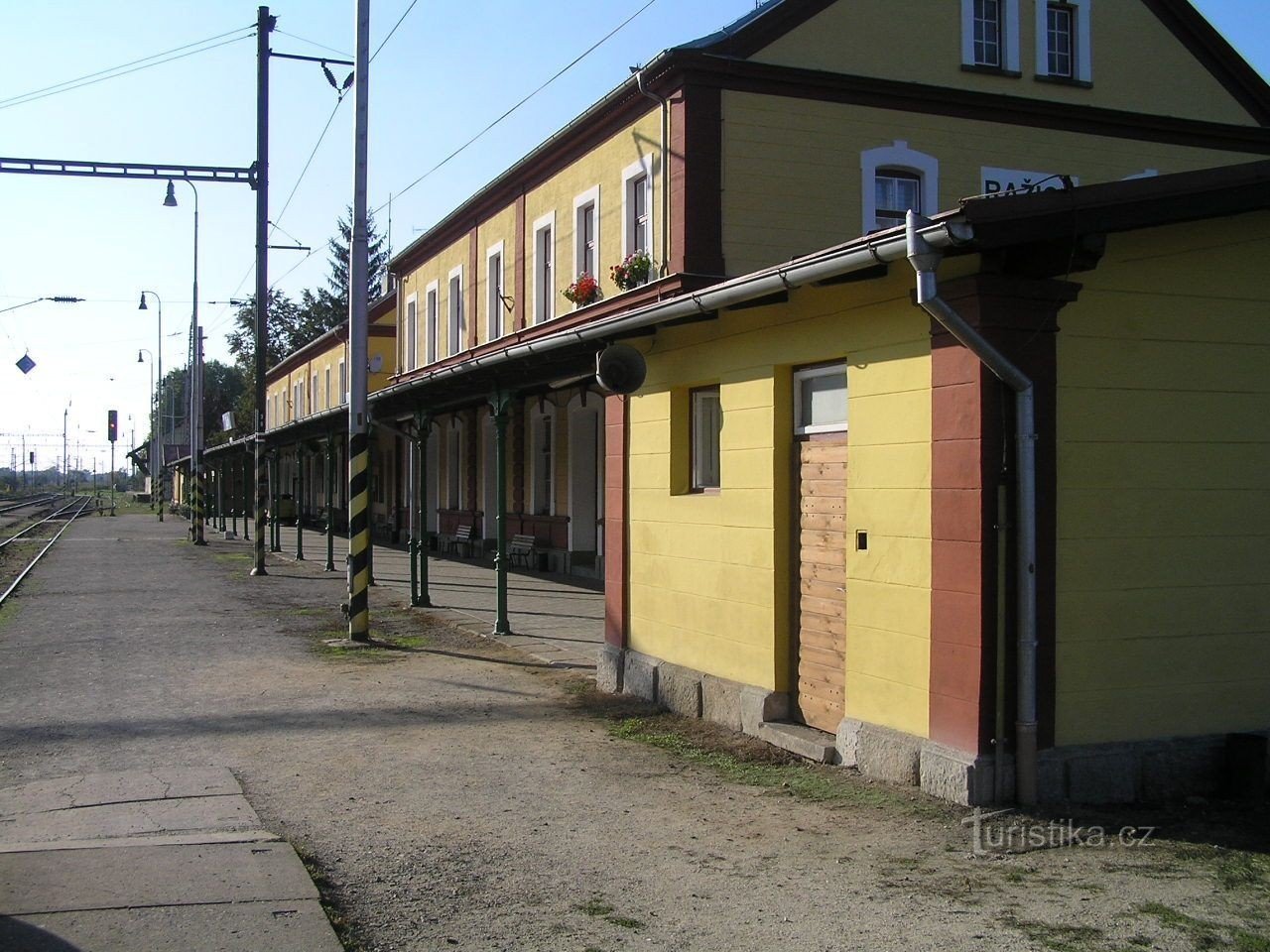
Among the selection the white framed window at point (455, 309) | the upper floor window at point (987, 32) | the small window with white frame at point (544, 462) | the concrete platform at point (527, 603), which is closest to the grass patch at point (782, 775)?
the concrete platform at point (527, 603)

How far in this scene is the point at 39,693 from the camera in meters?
10.4

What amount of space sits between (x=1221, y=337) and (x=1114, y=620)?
1764mm

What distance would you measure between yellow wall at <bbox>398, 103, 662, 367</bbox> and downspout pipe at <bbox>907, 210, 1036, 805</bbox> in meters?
9.87

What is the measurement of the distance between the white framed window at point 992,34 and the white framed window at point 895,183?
1.80 m

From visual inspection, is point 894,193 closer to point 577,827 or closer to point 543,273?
point 543,273

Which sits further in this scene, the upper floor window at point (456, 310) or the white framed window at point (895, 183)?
the upper floor window at point (456, 310)

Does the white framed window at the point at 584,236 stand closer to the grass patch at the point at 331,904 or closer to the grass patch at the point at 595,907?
the grass patch at the point at 331,904

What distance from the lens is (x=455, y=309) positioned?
26.0 metres

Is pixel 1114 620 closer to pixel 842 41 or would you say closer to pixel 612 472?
pixel 612 472

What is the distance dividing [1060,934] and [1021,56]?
14970mm

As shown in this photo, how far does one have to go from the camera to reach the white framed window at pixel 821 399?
306 inches

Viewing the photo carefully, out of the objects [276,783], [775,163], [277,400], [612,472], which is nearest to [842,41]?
[775,163]

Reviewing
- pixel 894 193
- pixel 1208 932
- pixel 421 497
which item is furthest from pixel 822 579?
pixel 421 497

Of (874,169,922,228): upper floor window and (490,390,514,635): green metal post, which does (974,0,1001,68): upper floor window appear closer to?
(874,169,922,228): upper floor window
